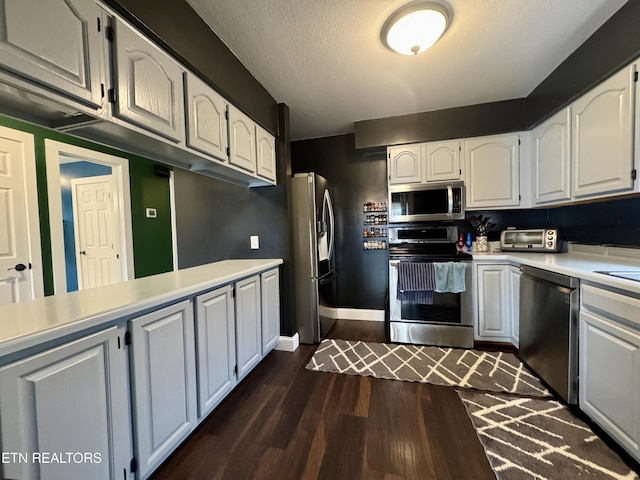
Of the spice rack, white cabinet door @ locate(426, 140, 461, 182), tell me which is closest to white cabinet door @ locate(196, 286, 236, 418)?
the spice rack

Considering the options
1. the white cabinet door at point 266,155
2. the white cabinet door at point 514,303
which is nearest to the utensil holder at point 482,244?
the white cabinet door at point 514,303

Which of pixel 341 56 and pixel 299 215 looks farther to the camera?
pixel 299 215

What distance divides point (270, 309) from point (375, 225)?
1.75 metres

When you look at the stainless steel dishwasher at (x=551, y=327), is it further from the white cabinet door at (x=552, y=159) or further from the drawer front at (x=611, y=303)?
the white cabinet door at (x=552, y=159)

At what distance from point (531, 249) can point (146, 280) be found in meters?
3.33

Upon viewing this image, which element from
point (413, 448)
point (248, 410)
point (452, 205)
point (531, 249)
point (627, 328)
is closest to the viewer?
point (627, 328)

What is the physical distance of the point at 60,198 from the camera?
2.71 meters

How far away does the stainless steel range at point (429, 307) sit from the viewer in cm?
253

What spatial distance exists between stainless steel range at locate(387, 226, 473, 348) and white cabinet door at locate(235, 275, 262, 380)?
1362 millimetres

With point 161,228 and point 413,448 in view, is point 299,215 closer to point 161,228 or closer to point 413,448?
point 413,448

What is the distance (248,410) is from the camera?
1.72m

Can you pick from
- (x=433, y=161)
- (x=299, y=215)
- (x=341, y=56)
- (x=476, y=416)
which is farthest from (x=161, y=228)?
(x=476, y=416)

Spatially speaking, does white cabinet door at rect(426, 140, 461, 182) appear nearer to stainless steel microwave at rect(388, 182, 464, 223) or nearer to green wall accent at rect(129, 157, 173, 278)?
stainless steel microwave at rect(388, 182, 464, 223)

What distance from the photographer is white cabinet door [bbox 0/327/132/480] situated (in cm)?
74
